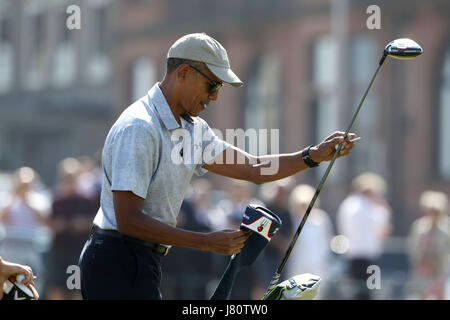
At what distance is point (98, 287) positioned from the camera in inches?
179

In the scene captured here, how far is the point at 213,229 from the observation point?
39.7ft

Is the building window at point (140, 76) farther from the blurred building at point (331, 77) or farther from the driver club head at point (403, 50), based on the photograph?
the driver club head at point (403, 50)

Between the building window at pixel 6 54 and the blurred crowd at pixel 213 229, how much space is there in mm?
31939

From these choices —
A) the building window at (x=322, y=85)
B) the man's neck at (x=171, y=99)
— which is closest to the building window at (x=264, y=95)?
the building window at (x=322, y=85)

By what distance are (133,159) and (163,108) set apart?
376 millimetres

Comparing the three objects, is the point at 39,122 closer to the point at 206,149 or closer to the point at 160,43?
the point at 160,43

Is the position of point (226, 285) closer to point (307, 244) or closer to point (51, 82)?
point (307, 244)

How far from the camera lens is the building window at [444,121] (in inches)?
1038

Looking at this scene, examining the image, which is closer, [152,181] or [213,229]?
[152,181]

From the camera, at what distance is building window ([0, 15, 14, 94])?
143 feet

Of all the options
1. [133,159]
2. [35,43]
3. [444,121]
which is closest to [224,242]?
[133,159]

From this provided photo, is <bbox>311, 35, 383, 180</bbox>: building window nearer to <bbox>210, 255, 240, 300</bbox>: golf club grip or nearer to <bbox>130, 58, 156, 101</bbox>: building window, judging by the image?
<bbox>130, 58, 156, 101</bbox>: building window

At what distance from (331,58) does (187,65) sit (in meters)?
24.8

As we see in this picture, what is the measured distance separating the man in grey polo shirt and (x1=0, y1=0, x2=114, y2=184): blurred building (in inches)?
1316
